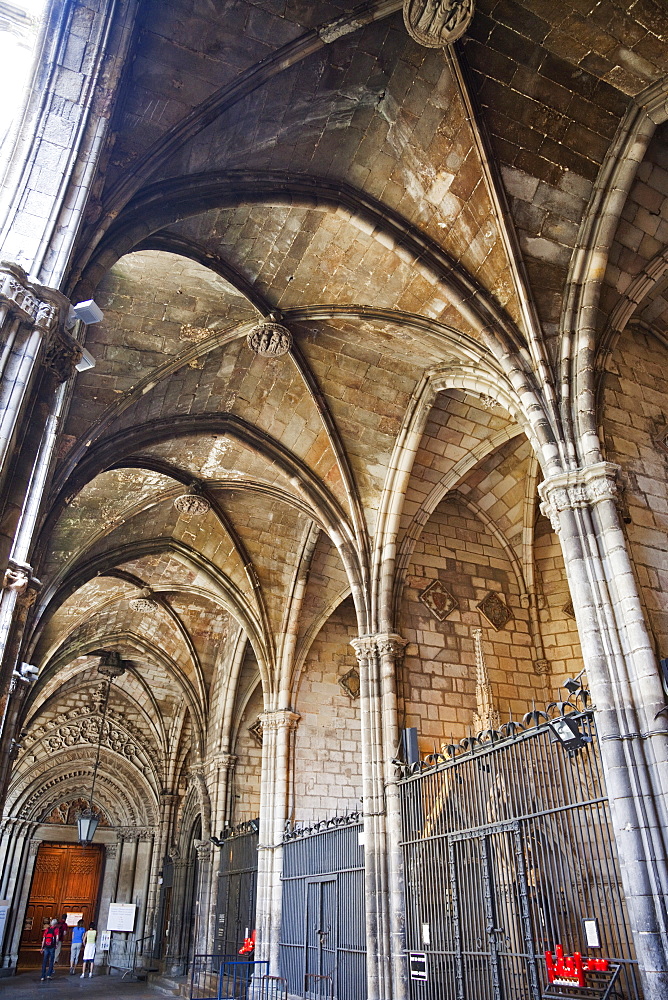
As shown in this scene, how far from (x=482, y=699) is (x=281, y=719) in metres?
4.52

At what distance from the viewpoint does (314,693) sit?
1466cm

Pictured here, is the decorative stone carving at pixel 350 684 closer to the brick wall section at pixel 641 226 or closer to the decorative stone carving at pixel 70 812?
the brick wall section at pixel 641 226

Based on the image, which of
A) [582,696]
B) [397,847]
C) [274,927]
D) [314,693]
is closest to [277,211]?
[582,696]

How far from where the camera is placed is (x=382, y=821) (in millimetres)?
9617

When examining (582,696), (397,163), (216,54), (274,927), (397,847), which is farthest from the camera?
(274,927)

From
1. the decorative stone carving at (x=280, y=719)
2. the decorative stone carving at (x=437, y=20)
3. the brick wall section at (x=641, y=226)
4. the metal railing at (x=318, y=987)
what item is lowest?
the metal railing at (x=318, y=987)

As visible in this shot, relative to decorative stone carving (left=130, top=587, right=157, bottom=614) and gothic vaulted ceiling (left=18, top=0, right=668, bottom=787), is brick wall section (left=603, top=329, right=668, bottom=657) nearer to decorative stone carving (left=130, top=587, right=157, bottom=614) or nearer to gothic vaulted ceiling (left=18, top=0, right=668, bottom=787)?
gothic vaulted ceiling (left=18, top=0, right=668, bottom=787)

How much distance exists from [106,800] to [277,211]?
2060cm

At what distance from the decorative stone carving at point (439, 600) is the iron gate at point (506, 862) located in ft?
8.54

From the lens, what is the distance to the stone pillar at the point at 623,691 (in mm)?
5504

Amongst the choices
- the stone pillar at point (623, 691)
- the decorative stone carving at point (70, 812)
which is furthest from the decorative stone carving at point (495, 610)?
the decorative stone carving at point (70, 812)

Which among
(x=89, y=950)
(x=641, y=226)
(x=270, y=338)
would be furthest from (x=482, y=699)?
(x=89, y=950)

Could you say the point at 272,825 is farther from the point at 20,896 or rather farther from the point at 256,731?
the point at 20,896

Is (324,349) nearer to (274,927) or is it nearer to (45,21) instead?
(45,21)
